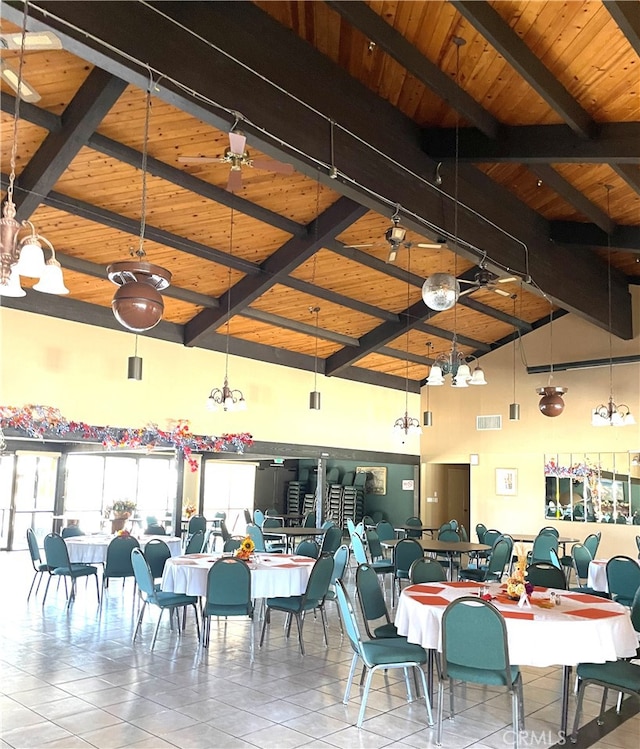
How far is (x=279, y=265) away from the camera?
8.59 m

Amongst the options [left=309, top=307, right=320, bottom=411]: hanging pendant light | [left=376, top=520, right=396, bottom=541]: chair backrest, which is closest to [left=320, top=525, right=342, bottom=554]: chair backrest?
[left=376, top=520, right=396, bottom=541]: chair backrest

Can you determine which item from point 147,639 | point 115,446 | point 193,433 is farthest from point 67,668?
point 193,433

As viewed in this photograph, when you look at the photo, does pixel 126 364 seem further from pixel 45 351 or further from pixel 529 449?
pixel 529 449

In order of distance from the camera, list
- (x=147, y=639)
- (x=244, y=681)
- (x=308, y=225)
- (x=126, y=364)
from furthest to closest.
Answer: (x=126, y=364) < (x=308, y=225) < (x=147, y=639) < (x=244, y=681)

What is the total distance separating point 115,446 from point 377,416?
19.2 feet

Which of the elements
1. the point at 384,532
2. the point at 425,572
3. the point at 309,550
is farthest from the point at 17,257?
the point at 384,532

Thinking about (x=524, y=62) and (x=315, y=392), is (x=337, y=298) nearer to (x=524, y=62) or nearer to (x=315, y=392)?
(x=315, y=392)

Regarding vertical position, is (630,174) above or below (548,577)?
above

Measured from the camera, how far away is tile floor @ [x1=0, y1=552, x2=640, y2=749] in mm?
3895

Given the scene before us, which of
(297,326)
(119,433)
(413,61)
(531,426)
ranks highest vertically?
(413,61)

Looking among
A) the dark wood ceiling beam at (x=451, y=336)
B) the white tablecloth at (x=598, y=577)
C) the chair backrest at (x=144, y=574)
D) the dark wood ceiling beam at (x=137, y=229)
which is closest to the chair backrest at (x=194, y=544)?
the chair backrest at (x=144, y=574)

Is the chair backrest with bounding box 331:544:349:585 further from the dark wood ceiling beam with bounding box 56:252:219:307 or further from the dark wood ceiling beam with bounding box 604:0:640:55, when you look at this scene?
the dark wood ceiling beam with bounding box 604:0:640:55

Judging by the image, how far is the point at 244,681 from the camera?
4961mm

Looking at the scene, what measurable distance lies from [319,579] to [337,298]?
5075 millimetres
